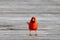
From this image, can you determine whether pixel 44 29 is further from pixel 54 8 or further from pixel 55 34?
pixel 54 8

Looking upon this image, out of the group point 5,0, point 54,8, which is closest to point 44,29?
point 54,8

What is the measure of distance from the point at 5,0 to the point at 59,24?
190 centimetres

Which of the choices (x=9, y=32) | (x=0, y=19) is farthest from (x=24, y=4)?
(x=9, y=32)

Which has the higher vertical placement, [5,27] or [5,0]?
[5,0]

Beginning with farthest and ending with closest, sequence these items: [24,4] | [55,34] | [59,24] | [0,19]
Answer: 1. [24,4]
2. [0,19]
3. [59,24]
4. [55,34]

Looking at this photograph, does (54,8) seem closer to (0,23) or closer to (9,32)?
(0,23)

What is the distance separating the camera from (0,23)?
131 inches

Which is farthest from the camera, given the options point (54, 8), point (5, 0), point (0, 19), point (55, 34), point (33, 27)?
point (5, 0)

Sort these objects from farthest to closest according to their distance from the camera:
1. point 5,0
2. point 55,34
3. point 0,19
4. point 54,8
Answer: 1. point 5,0
2. point 54,8
3. point 0,19
4. point 55,34

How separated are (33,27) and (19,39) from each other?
19cm

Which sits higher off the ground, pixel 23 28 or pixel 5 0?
pixel 5 0

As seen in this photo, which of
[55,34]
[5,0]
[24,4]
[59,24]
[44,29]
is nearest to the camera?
[55,34]

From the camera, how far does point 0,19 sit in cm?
354

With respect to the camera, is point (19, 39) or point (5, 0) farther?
point (5, 0)
